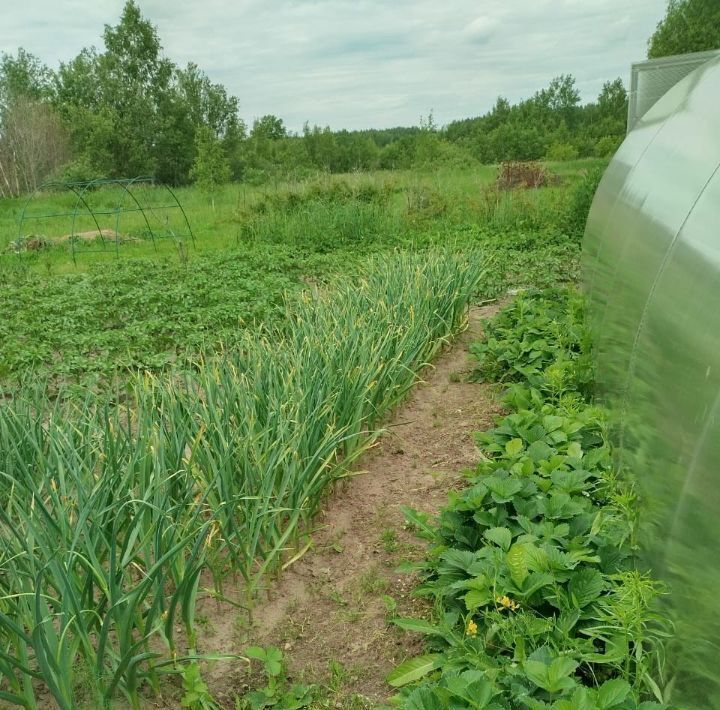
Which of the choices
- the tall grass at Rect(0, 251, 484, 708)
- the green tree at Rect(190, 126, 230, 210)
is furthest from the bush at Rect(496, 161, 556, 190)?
the tall grass at Rect(0, 251, 484, 708)

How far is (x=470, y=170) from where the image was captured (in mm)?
21438

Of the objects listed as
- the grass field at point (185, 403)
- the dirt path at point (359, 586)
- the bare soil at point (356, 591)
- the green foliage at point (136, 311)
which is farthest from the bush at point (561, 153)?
the bare soil at point (356, 591)

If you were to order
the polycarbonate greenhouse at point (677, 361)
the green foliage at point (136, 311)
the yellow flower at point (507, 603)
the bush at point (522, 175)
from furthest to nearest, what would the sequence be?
1. the bush at point (522, 175)
2. the green foliage at point (136, 311)
3. the yellow flower at point (507, 603)
4. the polycarbonate greenhouse at point (677, 361)

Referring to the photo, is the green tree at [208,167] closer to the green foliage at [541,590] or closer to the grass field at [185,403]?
the grass field at [185,403]

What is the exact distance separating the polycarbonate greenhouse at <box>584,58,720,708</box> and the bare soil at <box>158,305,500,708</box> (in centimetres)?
96

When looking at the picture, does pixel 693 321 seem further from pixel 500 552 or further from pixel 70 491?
pixel 70 491

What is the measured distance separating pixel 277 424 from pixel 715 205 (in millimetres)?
1929

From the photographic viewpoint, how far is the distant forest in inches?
1158

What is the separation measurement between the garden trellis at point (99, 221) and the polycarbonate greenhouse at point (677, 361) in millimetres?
8472

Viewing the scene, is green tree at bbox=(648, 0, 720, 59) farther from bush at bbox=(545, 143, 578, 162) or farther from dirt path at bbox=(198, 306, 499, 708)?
dirt path at bbox=(198, 306, 499, 708)

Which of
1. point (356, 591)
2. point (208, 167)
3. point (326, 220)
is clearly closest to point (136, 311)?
point (326, 220)

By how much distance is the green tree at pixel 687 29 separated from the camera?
34.7 meters

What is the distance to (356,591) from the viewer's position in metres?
2.85

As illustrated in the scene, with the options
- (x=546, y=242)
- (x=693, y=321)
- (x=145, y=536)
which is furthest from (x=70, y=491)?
(x=546, y=242)
